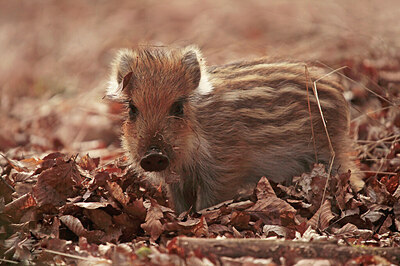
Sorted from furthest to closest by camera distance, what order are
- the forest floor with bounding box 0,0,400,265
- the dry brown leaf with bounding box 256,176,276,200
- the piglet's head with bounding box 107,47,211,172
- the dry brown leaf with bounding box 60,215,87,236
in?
the dry brown leaf with bounding box 256,176,276,200 < the piglet's head with bounding box 107,47,211,172 < the dry brown leaf with bounding box 60,215,87,236 < the forest floor with bounding box 0,0,400,265

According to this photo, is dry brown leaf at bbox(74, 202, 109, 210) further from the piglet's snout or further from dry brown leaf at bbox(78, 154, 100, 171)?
dry brown leaf at bbox(78, 154, 100, 171)

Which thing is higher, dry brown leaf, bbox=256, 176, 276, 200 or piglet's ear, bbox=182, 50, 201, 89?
piglet's ear, bbox=182, 50, 201, 89

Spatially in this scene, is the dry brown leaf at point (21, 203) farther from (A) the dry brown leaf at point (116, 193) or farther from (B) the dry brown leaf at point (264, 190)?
(B) the dry brown leaf at point (264, 190)

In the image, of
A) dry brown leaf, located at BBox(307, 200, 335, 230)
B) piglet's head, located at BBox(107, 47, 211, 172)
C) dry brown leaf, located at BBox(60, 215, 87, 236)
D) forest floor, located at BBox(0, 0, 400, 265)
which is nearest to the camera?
forest floor, located at BBox(0, 0, 400, 265)

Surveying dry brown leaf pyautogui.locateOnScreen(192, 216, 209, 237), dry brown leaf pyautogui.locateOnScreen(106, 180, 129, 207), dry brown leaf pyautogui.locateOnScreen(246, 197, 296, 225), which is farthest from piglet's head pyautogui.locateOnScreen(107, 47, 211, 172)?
dry brown leaf pyautogui.locateOnScreen(246, 197, 296, 225)

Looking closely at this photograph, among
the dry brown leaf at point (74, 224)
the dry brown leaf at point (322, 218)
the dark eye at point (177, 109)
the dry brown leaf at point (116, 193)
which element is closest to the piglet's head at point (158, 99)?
the dark eye at point (177, 109)

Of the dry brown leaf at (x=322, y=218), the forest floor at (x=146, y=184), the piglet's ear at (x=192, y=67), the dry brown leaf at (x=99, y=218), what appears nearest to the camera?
the forest floor at (x=146, y=184)

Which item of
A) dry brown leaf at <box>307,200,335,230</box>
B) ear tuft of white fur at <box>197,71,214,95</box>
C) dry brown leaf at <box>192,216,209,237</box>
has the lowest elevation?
dry brown leaf at <box>307,200,335,230</box>
